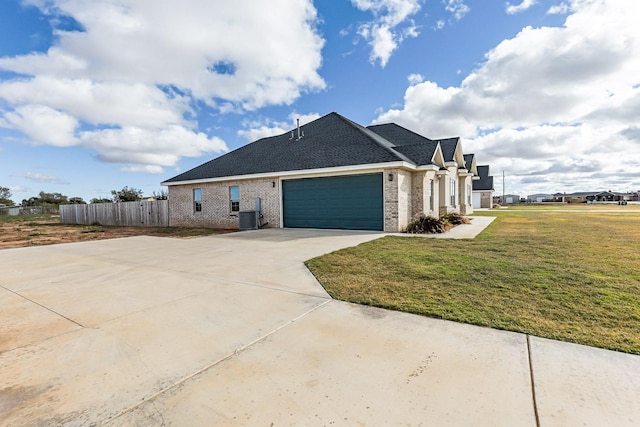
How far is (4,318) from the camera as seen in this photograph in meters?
3.89

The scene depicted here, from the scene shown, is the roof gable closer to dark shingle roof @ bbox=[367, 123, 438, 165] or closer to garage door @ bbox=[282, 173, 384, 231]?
dark shingle roof @ bbox=[367, 123, 438, 165]

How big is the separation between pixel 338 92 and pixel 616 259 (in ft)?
52.0

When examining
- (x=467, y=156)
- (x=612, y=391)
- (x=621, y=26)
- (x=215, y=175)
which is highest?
(x=621, y=26)

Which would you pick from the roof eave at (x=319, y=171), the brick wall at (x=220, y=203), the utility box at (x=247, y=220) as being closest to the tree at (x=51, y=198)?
the brick wall at (x=220, y=203)

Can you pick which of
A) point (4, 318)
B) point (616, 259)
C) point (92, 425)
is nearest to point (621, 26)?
point (616, 259)

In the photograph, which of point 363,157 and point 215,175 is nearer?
point 363,157

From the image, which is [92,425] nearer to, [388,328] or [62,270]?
[388,328]

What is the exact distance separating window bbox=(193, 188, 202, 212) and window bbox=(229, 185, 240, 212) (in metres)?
2.78

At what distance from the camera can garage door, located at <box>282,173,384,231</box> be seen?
12812mm

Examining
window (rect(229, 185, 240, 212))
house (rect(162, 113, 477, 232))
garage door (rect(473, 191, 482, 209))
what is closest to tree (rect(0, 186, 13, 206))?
house (rect(162, 113, 477, 232))

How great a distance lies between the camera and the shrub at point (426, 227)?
12.1m

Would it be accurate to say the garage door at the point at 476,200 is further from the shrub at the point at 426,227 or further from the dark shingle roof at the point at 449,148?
the shrub at the point at 426,227

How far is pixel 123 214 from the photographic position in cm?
2198

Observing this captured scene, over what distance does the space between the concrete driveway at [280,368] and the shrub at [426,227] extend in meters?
8.87
